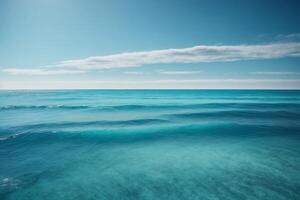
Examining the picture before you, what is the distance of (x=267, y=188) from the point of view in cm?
781

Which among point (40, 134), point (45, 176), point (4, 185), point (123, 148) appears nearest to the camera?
point (4, 185)

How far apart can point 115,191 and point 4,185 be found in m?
4.84

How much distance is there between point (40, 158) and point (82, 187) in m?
5.20

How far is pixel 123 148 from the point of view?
14.1 metres

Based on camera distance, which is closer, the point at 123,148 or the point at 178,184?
the point at 178,184

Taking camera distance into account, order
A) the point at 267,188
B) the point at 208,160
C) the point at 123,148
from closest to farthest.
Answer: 1. the point at 267,188
2. the point at 208,160
3. the point at 123,148

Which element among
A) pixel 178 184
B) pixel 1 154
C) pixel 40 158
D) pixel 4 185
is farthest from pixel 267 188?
pixel 1 154

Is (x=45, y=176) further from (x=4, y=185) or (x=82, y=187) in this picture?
(x=82, y=187)

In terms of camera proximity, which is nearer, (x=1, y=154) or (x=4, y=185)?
(x=4, y=185)

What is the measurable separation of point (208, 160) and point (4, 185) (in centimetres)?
996

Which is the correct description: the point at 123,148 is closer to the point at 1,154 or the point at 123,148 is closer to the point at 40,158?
the point at 40,158

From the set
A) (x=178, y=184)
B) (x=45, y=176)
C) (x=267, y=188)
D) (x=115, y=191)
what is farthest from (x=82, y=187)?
(x=267, y=188)

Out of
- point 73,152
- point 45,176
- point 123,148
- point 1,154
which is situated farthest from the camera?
point 123,148

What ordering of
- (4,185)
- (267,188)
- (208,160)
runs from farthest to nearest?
(208,160) → (4,185) → (267,188)
